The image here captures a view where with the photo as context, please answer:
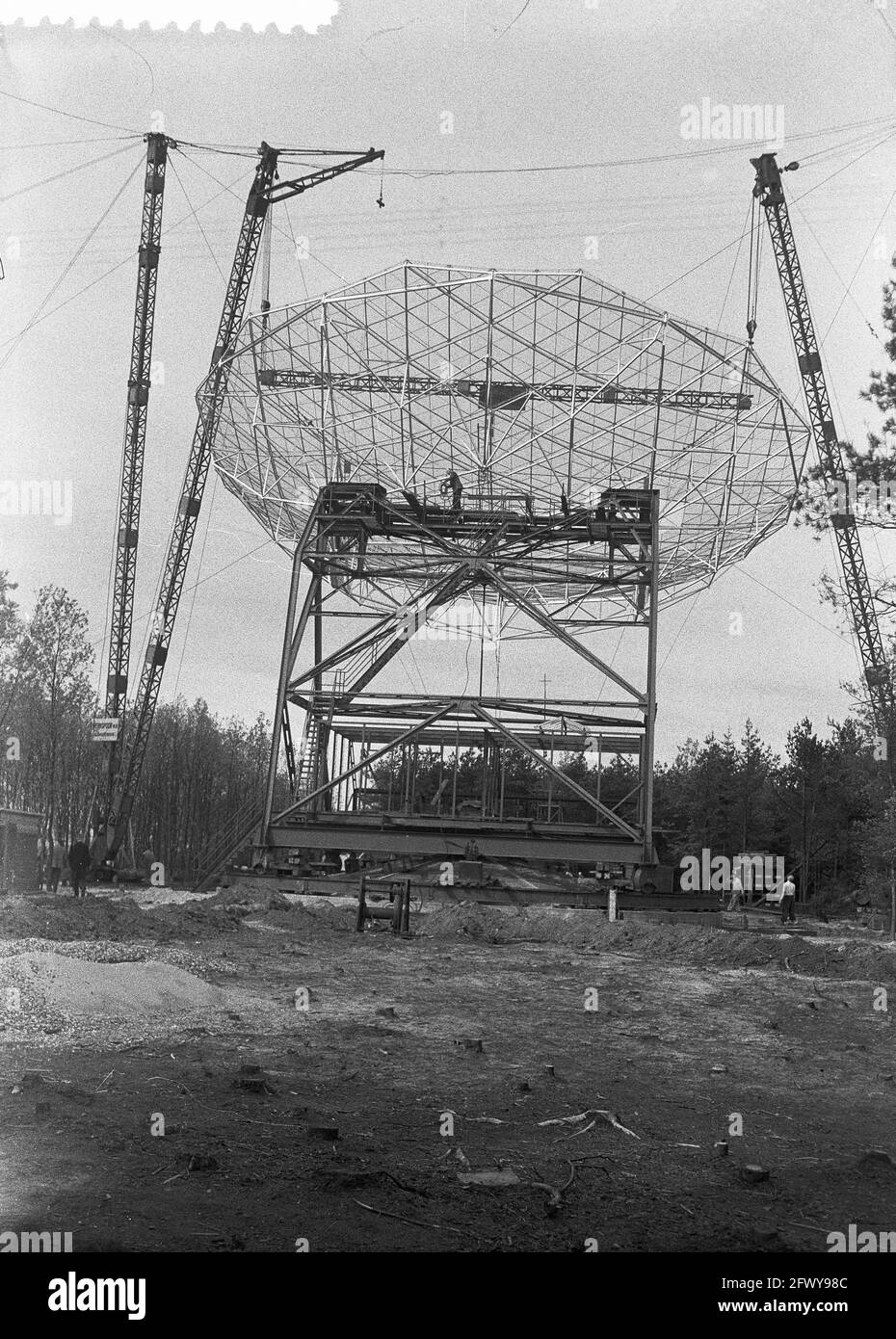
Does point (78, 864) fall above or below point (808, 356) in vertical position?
below

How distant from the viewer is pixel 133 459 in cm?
5662

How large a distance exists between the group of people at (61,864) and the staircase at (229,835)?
619cm

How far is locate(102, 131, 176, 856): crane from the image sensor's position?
5600cm

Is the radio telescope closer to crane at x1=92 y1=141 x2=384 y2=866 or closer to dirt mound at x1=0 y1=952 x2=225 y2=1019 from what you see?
dirt mound at x1=0 y1=952 x2=225 y2=1019

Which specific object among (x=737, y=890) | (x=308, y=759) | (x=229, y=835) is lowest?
(x=737, y=890)

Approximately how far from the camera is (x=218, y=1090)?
9.19 meters

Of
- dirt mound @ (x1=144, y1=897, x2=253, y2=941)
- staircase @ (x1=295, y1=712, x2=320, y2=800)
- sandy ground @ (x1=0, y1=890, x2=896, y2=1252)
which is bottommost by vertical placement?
sandy ground @ (x1=0, y1=890, x2=896, y2=1252)

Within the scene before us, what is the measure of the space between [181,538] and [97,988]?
47.5m

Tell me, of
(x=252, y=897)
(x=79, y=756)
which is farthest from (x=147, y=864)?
(x=252, y=897)

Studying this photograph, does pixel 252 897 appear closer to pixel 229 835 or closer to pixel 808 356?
pixel 229 835

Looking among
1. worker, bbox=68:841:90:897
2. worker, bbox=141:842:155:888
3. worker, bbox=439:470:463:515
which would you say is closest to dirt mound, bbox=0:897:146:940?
worker, bbox=68:841:90:897

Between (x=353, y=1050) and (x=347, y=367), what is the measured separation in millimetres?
19073

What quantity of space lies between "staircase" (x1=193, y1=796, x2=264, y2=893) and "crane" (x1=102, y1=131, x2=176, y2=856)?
17.9ft
